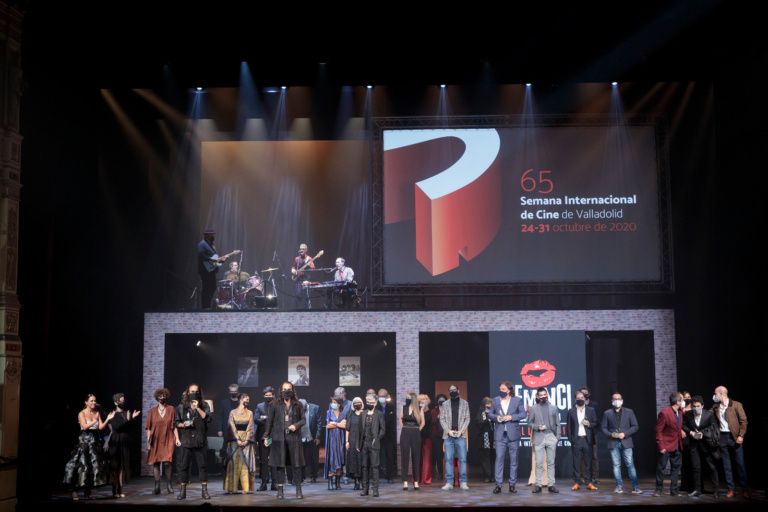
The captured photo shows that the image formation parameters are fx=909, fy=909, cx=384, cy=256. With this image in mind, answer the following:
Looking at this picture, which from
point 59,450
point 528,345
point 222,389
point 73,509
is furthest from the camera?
point 222,389

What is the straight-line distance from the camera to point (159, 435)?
572 inches

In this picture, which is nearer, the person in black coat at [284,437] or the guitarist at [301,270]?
the person in black coat at [284,437]

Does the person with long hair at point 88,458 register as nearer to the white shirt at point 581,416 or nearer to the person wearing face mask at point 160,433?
the person wearing face mask at point 160,433

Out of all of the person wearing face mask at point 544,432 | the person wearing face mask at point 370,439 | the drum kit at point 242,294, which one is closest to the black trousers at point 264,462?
the person wearing face mask at point 370,439

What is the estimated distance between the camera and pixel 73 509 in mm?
12914

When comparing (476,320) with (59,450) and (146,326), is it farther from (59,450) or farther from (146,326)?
(59,450)

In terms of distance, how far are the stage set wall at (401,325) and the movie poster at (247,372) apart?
55.9 inches

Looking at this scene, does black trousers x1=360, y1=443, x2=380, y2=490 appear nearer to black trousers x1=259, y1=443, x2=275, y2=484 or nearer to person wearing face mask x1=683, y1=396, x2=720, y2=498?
black trousers x1=259, y1=443, x2=275, y2=484

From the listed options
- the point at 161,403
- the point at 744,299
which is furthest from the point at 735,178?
the point at 161,403

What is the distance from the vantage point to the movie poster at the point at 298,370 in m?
19.7

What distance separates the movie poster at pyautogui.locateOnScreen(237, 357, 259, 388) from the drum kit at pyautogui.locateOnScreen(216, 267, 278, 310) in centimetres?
152

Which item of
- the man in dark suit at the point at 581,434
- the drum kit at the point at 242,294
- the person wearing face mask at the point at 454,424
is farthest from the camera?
the drum kit at the point at 242,294

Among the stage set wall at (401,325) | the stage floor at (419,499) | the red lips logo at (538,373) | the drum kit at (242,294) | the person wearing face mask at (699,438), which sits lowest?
the stage floor at (419,499)

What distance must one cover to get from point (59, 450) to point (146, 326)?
3781mm
